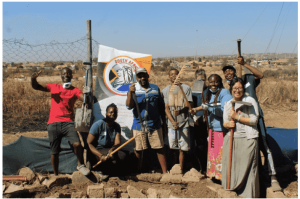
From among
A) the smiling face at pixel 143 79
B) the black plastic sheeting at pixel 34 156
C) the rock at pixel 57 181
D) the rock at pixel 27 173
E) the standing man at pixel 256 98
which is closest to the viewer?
the standing man at pixel 256 98

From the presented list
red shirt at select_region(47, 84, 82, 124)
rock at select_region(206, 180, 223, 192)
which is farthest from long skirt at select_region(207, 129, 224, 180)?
red shirt at select_region(47, 84, 82, 124)

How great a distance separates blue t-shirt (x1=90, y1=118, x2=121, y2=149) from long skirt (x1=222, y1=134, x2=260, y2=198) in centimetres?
179

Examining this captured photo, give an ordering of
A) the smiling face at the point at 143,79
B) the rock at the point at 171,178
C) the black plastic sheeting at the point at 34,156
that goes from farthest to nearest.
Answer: the black plastic sheeting at the point at 34,156 < the rock at the point at 171,178 < the smiling face at the point at 143,79

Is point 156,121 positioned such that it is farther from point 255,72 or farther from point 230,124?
point 255,72

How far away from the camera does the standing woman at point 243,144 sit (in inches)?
152

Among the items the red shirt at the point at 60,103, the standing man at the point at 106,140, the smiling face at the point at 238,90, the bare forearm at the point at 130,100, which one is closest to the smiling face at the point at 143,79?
the bare forearm at the point at 130,100

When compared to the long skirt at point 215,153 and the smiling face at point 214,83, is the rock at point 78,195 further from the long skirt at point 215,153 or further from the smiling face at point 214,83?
the smiling face at point 214,83

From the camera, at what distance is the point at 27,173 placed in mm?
4922

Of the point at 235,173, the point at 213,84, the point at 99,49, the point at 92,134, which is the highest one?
the point at 99,49

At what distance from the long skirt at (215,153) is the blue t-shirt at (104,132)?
4.80 feet

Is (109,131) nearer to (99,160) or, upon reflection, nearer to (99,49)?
(99,160)

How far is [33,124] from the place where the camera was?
8.82 metres

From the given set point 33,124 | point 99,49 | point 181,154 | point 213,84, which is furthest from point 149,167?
point 33,124

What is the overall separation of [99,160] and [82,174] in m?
0.34
